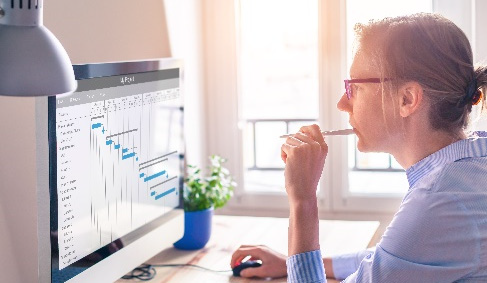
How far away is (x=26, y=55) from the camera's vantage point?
3.57 feet

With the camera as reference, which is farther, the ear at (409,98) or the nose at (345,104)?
the nose at (345,104)

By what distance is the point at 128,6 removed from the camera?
2447 mm

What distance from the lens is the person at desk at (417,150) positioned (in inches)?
52.1

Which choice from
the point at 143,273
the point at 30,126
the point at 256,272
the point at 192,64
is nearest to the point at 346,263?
the point at 256,272

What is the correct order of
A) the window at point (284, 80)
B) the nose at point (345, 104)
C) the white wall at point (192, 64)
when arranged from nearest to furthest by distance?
1. the nose at point (345, 104)
2. the white wall at point (192, 64)
3. the window at point (284, 80)

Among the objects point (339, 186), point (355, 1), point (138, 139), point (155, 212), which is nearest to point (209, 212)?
point (155, 212)

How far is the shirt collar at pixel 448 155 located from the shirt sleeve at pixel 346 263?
0.48 m

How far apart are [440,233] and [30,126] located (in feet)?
3.29

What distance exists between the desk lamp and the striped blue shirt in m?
0.63

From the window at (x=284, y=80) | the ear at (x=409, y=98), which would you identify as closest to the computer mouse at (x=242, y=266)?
the ear at (x=409, y=98)

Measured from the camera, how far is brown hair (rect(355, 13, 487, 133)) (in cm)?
141

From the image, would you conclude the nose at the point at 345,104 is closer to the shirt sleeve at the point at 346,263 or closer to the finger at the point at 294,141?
the finger at the point at 294,141

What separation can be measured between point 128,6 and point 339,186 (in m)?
1.24

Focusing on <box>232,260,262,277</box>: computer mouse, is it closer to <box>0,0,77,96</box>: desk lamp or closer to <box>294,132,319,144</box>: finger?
<box>294,132,319,144</box>: finger
